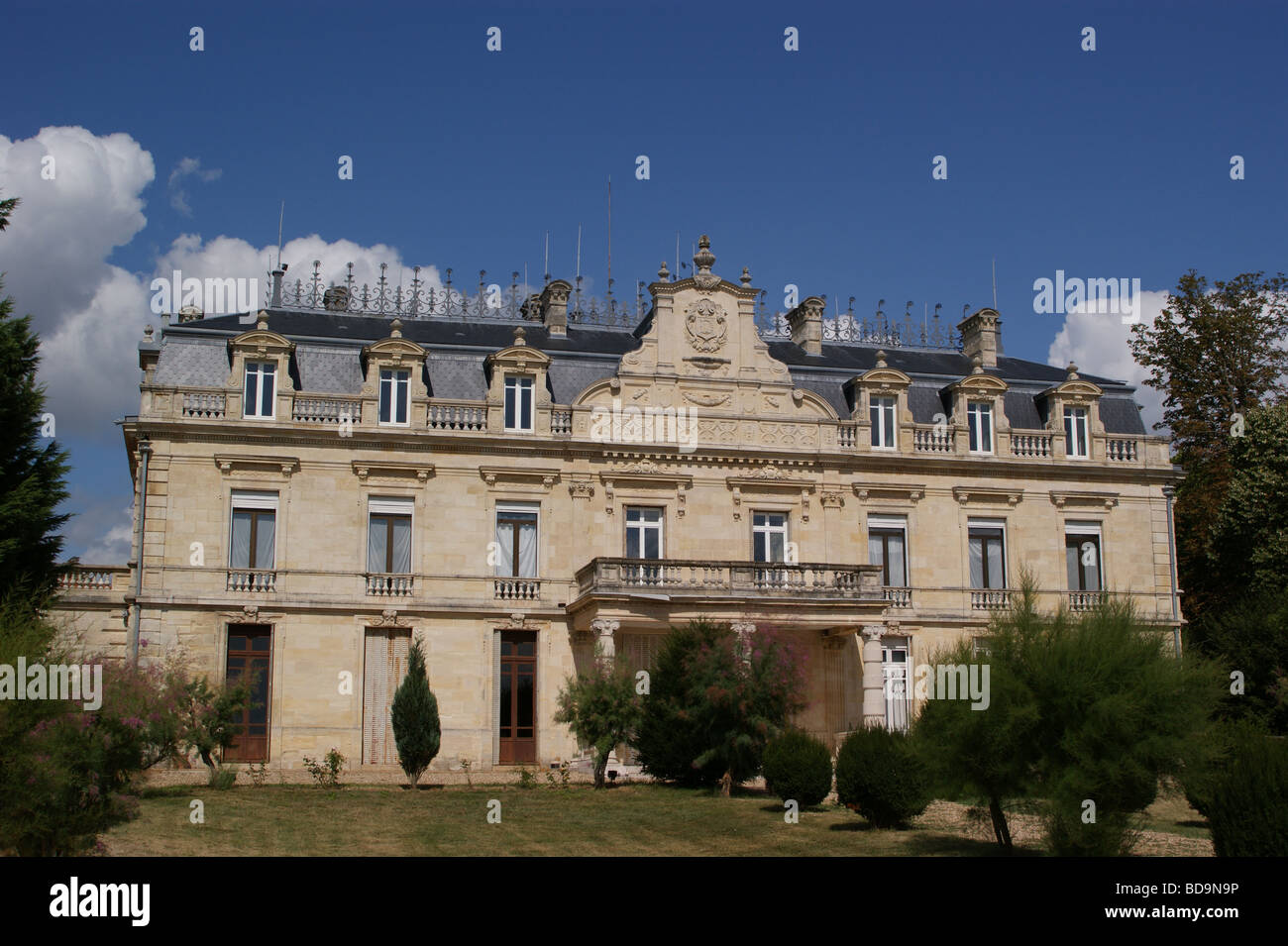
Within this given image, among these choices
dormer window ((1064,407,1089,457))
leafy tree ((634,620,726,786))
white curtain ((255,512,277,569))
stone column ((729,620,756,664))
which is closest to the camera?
stone column ((729,620,756,664))

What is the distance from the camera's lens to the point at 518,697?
32781 mm

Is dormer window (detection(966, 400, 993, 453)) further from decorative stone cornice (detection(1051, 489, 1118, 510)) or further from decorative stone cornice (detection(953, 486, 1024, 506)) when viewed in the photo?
decorative stone cornice (detection(1051, 489, 1118, 510))

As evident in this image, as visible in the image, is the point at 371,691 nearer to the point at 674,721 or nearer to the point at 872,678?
the point at 674,721

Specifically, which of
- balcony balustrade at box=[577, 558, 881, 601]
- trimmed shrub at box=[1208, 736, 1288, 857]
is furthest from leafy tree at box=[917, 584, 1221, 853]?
balcony balustrade at box=[577, 558, 881, 601]

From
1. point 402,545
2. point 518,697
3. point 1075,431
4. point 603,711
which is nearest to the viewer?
point 603,711

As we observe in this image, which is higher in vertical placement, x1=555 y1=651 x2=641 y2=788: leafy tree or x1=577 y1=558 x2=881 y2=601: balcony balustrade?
x1=577 y1=558 x2=881 y2=601: balcony balustrade

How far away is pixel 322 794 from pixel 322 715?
631 centimetres

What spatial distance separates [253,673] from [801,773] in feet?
48.3

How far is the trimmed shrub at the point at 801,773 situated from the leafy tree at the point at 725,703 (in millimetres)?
1701

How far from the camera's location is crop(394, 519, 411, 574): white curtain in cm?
3284

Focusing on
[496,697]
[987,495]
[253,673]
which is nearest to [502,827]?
[496,697]

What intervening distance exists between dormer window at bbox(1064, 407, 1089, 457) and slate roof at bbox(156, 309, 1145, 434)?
82 cm
